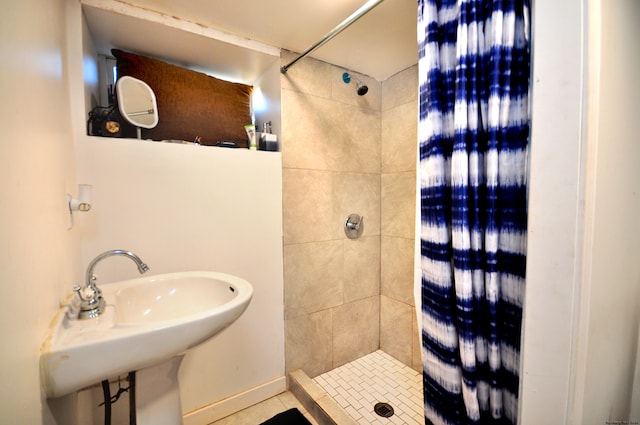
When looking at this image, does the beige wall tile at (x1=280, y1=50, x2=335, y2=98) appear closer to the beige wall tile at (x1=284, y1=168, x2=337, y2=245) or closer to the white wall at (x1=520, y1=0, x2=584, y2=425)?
the beige wall tile at (x1=284, y1=168, x2=337, y2=245)

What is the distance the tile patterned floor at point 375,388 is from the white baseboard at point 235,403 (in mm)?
283

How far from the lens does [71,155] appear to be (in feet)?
3.45

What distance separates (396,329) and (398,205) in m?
0.91

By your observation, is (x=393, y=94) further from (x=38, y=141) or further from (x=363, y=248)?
(x=38, y=141)

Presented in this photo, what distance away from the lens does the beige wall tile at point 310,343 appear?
A: 1675 millimetres

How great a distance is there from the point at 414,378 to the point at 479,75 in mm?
1783

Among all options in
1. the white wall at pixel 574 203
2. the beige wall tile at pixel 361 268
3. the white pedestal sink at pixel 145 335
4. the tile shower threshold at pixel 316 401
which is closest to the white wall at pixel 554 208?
the white wall at pixel 574 203

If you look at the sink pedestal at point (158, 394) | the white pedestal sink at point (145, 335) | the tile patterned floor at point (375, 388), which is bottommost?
the tile patterned floor at point (375, 388)

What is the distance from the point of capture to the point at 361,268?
1943 mm

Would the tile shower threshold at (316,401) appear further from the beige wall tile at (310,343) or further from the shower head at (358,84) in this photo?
the shower head at (358,84)

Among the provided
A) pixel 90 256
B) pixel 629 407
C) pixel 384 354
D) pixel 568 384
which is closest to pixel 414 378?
pixel 384 354

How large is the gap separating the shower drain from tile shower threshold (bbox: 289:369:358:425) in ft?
0.71

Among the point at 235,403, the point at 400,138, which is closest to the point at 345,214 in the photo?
the point at 400,138

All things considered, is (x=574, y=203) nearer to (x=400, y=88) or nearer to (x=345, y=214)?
(x=345, y=214)
